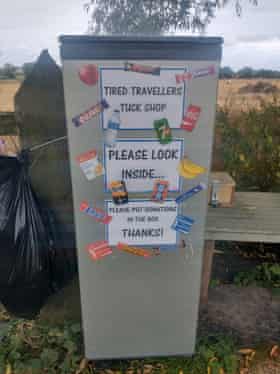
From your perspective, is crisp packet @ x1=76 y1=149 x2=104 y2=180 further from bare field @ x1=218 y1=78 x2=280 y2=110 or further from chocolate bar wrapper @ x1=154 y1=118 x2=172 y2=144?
bare field @ x1=218 y1=78 x2=280 y2=110

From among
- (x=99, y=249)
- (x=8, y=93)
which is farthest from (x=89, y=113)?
(x=8, y=93)

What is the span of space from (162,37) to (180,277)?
1062 millimetres

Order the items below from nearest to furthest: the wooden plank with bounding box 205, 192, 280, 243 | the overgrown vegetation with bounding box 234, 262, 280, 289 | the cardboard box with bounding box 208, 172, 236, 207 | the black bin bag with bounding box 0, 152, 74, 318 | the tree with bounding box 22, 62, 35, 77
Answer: the black bin bag with bounding box 0, 152, 74, 318 < the tree with bounding box 22, 62, 35, 77 < the wooden plank with bounding box 205, 192, 280, 243 < the cardboard box with bounding box 208, 172, 236, 207 < the overgrown vegetation with bounding box 234, 262, 280, 289

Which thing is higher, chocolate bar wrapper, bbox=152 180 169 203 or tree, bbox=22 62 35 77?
tree, bbox=22 62 35 77

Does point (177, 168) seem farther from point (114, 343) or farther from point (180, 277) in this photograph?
point (114, 343)

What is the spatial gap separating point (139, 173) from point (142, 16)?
3.71 ft

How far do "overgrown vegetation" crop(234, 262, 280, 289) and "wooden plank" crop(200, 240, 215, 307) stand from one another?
43 centimetres

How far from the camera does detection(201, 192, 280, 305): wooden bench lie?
1.75 metres

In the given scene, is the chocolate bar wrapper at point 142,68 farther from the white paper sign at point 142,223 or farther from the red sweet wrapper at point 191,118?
the white paper sign at point 142,223

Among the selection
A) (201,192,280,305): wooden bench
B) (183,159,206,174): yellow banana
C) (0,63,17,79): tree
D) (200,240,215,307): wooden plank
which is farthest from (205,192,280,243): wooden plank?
(0,63,17,79): tree

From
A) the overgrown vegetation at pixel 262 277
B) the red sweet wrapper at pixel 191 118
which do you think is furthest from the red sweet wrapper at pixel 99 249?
the overgrown vegetation at pixel 262 277

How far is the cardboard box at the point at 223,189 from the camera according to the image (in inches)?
78.8

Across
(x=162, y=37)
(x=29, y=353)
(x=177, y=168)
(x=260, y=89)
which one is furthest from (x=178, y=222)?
(x=260, y=89)

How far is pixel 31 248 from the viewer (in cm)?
147
